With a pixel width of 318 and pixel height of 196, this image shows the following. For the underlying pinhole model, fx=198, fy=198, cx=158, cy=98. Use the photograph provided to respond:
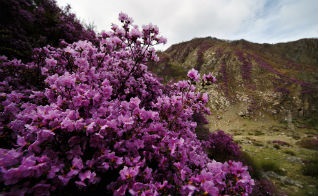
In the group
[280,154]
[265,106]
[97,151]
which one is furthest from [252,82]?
[97,151]

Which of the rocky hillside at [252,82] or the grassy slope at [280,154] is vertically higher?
the rocky hillside at [252,82]

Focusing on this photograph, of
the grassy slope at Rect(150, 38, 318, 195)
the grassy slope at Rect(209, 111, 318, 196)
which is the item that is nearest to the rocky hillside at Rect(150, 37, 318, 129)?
the grassy slope at Rect(150, 38, 318, 195)

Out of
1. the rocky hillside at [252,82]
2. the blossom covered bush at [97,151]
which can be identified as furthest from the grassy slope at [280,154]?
the blossom covered bush at [97,151]

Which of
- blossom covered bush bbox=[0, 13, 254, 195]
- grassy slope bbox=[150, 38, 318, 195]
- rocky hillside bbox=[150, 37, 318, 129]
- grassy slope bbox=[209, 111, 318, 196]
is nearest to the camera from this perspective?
blossom covered bush bbox=[0, 13, 254, 195]

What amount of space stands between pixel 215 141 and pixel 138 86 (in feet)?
17.4

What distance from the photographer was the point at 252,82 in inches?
1276

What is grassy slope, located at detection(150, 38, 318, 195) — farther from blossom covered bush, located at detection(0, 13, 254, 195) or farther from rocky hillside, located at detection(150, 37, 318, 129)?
blossom covered bush, located at detection(0, 13, 254, 195)

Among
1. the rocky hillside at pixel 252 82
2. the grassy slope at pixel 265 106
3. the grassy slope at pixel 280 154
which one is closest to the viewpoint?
the grassy slope at pixel 280 154

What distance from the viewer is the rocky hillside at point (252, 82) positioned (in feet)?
87.6

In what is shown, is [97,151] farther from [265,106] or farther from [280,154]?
[265,106]

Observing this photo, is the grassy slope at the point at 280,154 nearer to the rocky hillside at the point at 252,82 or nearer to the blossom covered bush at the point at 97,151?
the rocky hillside at the point at 252,82

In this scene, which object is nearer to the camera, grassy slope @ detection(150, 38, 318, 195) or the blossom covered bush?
the blossom covered bush

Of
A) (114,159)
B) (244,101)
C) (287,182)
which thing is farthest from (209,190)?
(244,101)

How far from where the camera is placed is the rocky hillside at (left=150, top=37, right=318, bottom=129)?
87.6ft
